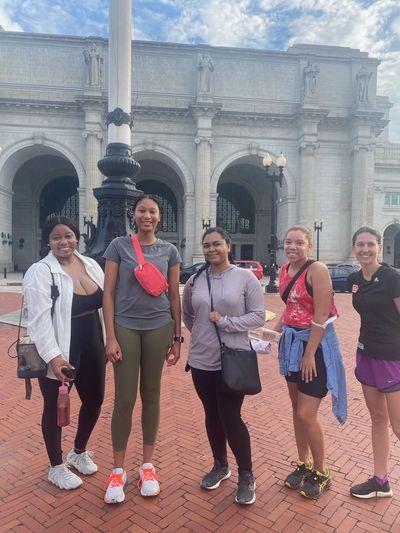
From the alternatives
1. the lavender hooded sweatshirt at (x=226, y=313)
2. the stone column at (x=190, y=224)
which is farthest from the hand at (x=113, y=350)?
the stone column at (x=190, y=224)

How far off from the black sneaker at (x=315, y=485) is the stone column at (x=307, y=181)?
33202mm

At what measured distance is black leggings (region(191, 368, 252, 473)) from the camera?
3.27 m

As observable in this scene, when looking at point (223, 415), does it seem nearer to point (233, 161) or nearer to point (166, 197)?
point (233, 161)

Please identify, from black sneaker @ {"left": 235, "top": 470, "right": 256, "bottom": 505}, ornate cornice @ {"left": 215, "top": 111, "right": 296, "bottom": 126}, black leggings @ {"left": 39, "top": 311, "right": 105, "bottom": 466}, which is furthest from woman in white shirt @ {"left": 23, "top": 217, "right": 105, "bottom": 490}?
ornate cornice @ {"left": 215, "top": 111, "right": 296, "bottom": 126}

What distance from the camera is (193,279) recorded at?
3551mm

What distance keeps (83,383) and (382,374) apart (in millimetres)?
2578

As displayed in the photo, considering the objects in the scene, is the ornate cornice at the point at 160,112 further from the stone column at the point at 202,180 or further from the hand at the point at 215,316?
the hand at the point at 215,316

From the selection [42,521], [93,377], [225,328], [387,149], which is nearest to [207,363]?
[225,328]

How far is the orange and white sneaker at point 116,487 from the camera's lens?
3273 mm

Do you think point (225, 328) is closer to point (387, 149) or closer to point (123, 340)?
point (123, 340)

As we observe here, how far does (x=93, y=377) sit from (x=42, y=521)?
1129 millimetres

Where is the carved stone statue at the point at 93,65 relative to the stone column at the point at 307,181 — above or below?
above

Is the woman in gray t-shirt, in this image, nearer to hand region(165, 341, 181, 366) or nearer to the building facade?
hand region(165, 341, 181, 366)

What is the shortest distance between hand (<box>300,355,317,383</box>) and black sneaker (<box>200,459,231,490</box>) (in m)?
1.16
